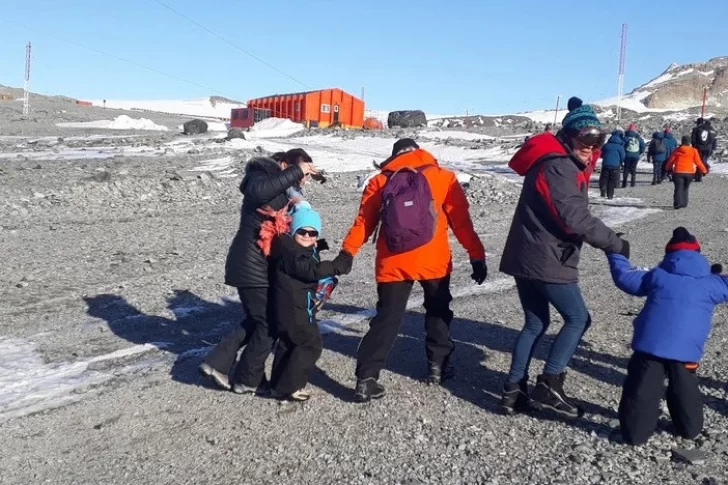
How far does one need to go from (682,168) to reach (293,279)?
12.4 m

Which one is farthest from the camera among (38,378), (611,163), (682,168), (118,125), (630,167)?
(118,125)

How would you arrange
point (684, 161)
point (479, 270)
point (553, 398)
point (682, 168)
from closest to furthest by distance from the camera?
point (553, 398)
point (479, 270)
point (684, 161)
point (682, 168)

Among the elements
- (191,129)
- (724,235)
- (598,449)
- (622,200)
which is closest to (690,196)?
(622,200)

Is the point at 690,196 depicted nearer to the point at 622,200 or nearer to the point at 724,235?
the point at 622,200

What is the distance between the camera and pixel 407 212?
5.16 meters

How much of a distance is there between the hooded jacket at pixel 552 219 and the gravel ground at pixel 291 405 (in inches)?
37.2

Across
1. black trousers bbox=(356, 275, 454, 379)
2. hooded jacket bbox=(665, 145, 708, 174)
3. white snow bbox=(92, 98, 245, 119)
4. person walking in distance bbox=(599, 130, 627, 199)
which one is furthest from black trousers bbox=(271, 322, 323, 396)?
white snow bbox=(92, 98, 245, 119)

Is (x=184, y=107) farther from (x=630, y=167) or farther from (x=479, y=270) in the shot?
(x=479, y=270)

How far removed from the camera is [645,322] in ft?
15.2

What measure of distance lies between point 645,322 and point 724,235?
338 inches

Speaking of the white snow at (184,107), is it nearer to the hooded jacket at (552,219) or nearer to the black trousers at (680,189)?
the black trousers at (680,189)

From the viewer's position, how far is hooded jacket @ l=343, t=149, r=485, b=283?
5316mm

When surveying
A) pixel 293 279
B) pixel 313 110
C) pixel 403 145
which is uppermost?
pixel 313 110

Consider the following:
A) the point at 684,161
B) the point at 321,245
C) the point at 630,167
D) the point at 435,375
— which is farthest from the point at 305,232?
the point at 630,167
